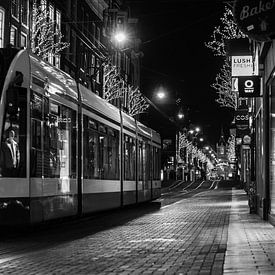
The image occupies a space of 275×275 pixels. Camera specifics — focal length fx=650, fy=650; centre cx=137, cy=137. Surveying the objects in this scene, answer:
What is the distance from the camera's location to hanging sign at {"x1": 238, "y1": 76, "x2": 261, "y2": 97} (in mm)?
20062

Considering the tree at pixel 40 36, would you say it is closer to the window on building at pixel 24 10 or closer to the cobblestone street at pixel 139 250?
the window on building at pixel 24 10

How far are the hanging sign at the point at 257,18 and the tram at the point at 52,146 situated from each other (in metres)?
5.41

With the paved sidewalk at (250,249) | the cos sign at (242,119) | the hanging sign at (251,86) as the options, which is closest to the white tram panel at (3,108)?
the paved sidewalk at (250,249)

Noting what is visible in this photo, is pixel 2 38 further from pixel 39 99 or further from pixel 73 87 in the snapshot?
pixel 39 99

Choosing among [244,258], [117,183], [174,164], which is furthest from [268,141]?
[174,164]

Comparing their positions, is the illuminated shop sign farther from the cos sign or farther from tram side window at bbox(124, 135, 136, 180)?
the cos sign

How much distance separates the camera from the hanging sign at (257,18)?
29.5 feet

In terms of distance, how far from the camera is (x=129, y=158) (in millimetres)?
25031

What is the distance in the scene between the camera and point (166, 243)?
13320 mm

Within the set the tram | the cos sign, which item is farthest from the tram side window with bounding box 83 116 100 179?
the cos sign

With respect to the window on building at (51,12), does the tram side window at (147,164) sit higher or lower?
lower

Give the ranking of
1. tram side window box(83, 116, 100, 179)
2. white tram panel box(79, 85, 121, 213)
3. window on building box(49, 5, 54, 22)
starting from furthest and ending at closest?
window on building box(49, 5, 54, 22), white tram panel box(79, 85, 121, 213), tram side window box(83, 116, 100, 179)

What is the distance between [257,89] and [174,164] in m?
100

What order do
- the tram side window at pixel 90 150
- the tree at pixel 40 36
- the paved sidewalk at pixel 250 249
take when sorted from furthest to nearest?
the tree at pixel 40 36, the tram side window at pixel 90 150, the paved sidewalk at pixel 250 249
